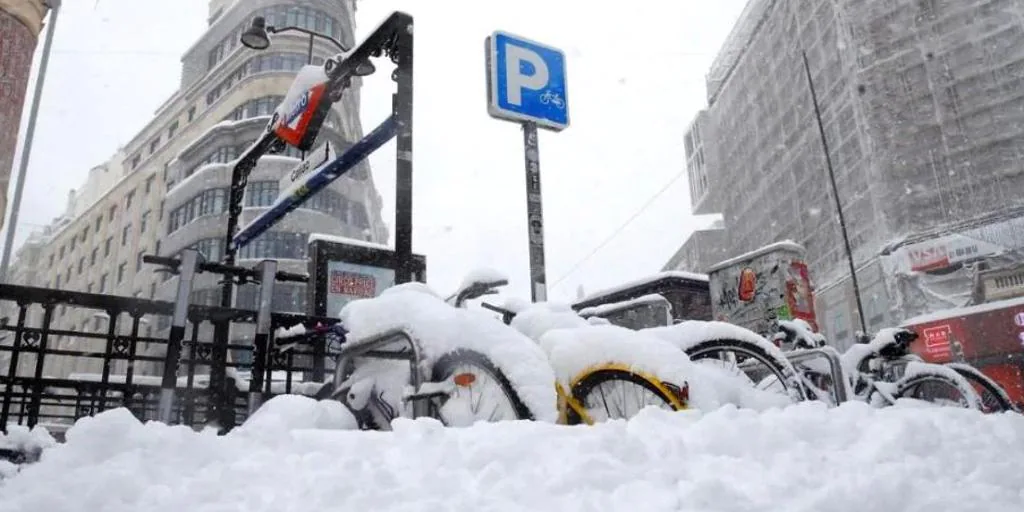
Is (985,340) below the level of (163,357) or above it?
above

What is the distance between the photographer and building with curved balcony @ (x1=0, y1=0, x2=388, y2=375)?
35.0 meters

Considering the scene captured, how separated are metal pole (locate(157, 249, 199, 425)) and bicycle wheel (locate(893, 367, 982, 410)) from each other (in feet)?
16.9

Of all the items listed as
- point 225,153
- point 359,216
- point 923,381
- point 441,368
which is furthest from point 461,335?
point 225,153

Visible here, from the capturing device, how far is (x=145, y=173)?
163ft

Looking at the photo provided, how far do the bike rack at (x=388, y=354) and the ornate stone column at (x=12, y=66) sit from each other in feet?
29.2

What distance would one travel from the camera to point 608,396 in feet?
11.1

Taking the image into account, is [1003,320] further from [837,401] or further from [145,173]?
[145,173]

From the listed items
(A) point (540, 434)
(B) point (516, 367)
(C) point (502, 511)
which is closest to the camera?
(C) point (502, 511)

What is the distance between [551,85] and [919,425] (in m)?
3.81

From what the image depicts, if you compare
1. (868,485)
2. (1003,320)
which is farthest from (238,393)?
(1003,320)

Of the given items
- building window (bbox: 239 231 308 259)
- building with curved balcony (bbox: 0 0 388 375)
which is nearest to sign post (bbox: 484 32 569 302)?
building with curved balcony (bbox: 0 0 388 375)

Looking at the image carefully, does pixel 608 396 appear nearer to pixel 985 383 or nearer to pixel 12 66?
pixel 985 383

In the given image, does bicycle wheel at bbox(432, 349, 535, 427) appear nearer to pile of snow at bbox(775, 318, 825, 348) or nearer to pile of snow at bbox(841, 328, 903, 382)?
pile of snow at bbox(775, 318, 825, 348)

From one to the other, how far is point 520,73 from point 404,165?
1181mm
